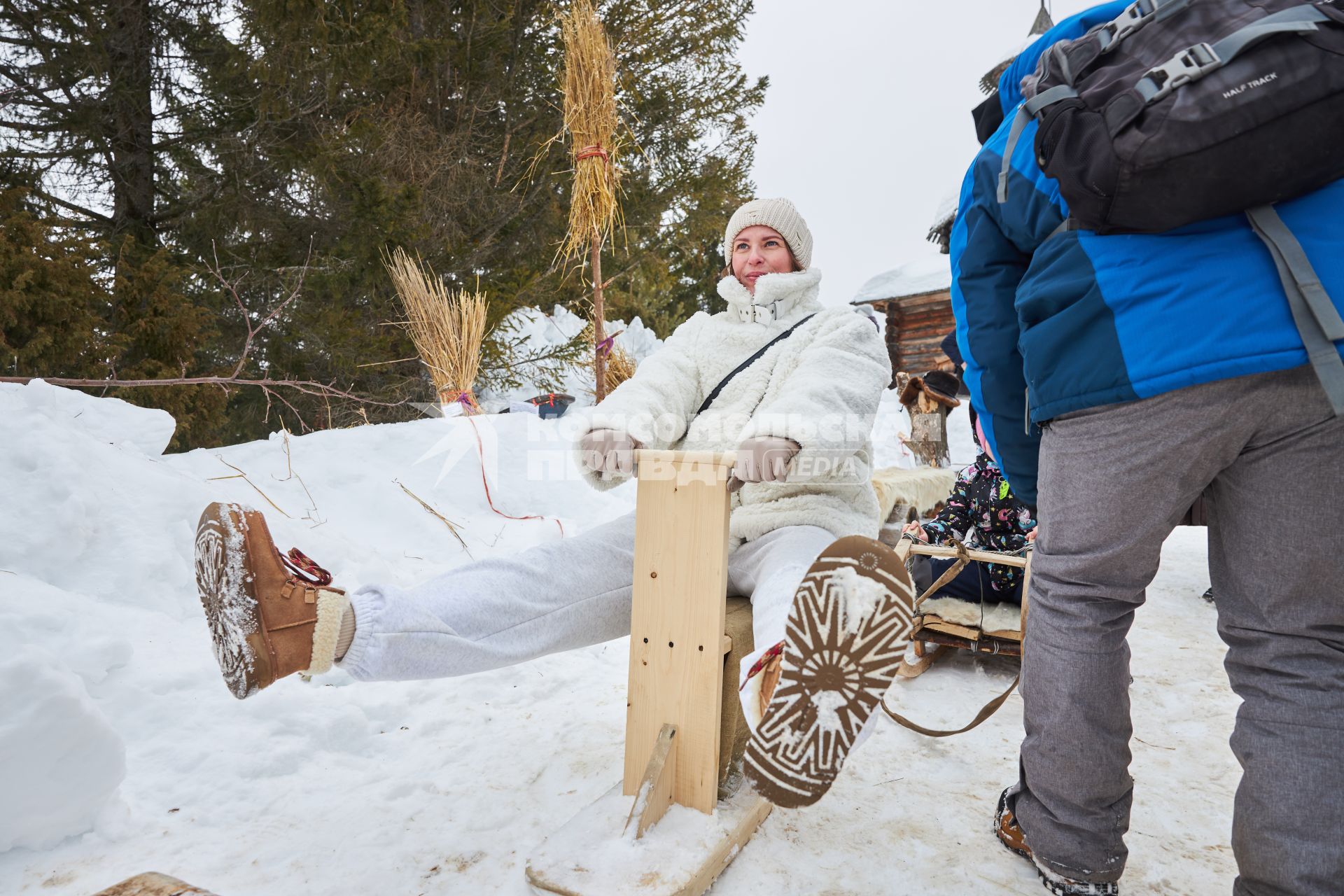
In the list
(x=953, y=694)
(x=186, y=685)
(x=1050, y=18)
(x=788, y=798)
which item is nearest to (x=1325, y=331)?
(x=788, y=798)

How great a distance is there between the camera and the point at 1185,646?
2674 mm

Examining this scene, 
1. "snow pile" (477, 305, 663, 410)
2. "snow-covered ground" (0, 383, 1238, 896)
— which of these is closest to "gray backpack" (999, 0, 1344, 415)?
"snow-covered ground" (0, 383, 1238, 896)

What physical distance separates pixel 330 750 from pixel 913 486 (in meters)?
3.28

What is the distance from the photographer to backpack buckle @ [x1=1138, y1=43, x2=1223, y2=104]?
891mm

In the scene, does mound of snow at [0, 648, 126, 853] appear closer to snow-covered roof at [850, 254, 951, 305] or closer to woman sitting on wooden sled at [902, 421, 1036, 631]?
woman sitting on wooden sled at [902, 421, 1036, 631]

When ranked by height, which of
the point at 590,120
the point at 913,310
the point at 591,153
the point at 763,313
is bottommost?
the point at 763,313

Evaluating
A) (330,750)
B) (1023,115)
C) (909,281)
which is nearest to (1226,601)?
(1023,115)

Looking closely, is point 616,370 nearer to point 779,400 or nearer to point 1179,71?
point 779,400

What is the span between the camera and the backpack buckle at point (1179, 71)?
89 centimetres

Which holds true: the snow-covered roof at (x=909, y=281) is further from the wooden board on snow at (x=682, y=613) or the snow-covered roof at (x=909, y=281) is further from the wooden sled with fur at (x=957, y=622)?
the wooden board on snow at (x=682, y=613)

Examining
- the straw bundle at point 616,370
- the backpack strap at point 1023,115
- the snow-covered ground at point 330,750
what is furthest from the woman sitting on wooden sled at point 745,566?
the straw bundle at point 616,370

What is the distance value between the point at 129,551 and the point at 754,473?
6.00 feet

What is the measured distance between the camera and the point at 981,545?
2.67 metres

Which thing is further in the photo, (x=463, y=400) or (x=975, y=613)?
(x=463, y=400)
